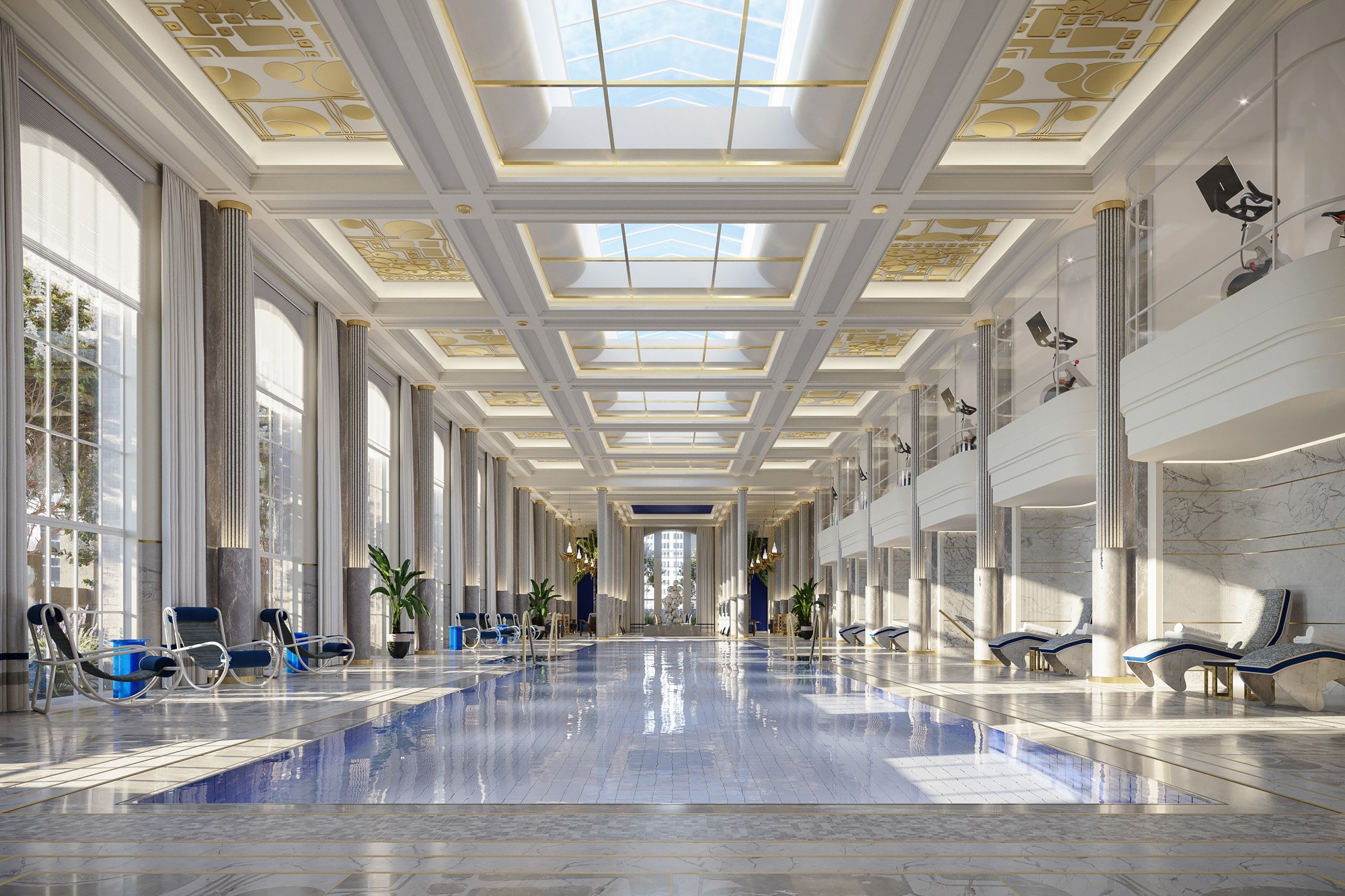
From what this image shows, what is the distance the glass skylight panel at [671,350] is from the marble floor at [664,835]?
12691 millimetres

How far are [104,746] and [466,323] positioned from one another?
11.6 meters

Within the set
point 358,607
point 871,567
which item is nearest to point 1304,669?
point 358,607

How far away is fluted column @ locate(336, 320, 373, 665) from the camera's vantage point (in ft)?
57.5

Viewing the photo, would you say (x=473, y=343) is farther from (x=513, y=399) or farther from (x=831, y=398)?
(x=831, y=398)

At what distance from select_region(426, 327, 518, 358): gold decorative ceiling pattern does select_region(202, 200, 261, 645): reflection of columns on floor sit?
6.05 metres

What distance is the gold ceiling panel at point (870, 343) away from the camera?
1979 centimetres

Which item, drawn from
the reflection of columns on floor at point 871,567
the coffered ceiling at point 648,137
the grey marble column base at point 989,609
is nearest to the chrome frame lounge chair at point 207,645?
the coffered ceiling at point 648,137

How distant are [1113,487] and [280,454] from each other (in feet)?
37.9

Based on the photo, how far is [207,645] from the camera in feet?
34.9

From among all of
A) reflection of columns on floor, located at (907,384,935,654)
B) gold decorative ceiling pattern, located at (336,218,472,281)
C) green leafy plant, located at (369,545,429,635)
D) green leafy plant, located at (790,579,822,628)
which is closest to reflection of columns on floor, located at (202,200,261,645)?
gold decorative ceiling pattern, located at (336,218,472,281)

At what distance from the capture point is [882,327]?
59.2 ft

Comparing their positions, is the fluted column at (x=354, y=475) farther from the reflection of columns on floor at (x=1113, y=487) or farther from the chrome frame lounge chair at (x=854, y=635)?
the chrome frame lounge chair at (x=854, y=635)

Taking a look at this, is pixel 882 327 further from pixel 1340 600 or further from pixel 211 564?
pixel 211 564

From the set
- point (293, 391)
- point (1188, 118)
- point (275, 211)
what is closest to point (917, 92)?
point (1188, 118)
